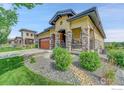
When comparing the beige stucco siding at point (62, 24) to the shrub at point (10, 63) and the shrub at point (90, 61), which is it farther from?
the shrub at point (10, 63)

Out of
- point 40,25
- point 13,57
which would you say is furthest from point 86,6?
point 13,57

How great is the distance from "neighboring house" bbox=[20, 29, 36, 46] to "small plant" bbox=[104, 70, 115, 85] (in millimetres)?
1838

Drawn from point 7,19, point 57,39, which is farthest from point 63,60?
point 7,19

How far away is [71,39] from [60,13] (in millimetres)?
654

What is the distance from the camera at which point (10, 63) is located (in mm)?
4621

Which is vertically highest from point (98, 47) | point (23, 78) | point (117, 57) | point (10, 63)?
point (98, 47)

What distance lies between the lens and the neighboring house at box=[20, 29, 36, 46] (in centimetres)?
450

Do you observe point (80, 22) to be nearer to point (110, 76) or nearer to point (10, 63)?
point (110, 76)

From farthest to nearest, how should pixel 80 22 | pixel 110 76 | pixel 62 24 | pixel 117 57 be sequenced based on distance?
pixel 62 24 < pixel 80 22 < pixel 117 57 < pixel 110 76

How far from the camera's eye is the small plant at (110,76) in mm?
4211

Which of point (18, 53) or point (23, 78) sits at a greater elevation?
point (18, 53)

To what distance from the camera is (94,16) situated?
4.32 m

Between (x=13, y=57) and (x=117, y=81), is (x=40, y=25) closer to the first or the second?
(x=13, y=57)

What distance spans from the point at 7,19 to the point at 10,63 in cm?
100
